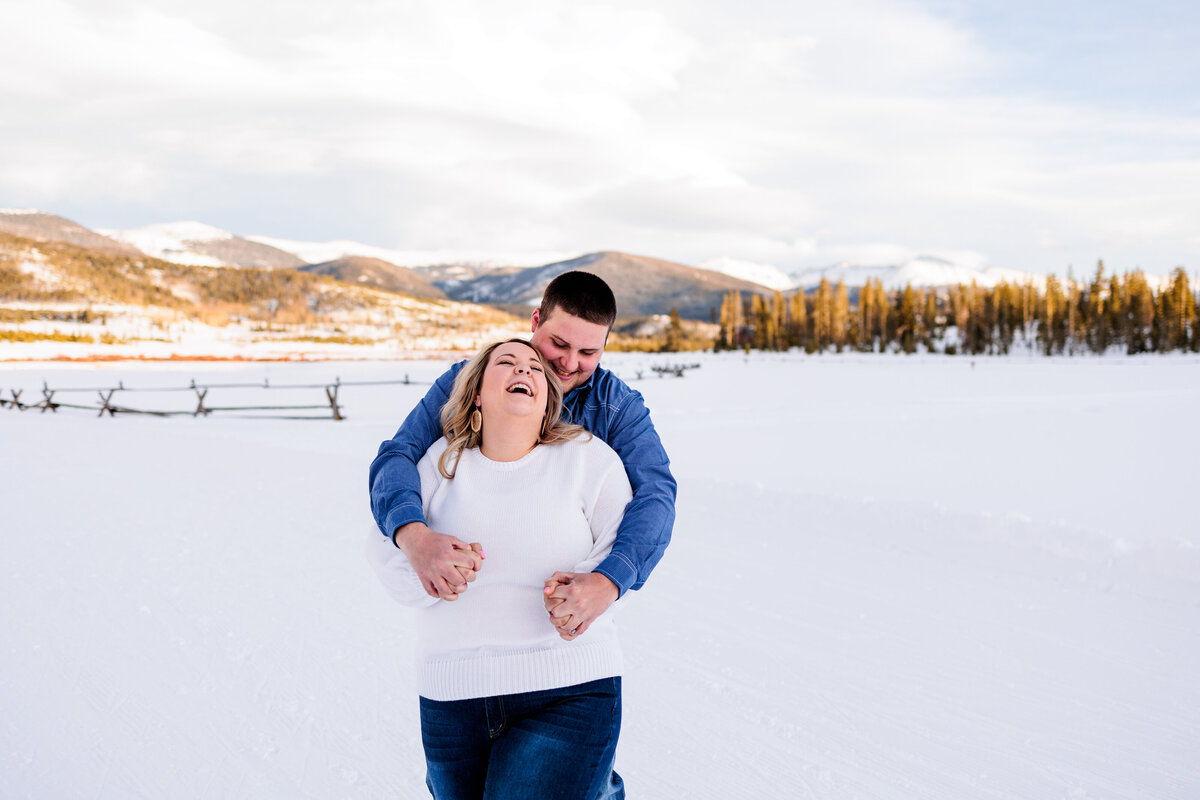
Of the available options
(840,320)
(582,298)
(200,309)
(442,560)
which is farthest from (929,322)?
(200,309)

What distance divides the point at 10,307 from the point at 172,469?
13146 cm

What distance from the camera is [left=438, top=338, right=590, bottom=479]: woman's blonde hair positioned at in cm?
197

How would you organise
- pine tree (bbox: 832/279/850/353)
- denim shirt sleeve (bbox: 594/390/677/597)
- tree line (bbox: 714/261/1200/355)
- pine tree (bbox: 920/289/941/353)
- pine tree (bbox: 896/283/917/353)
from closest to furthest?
denim shirt sleeve (bbox: 594/390/677/597)
tree line (bbox: 714/261/1200/355)
pine tree (bbox: 896/283/917/353)
pine tree (bbox: 920/289/941/353)
pine tree (bbox: 832/279/850/353)

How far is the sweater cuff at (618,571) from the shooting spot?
1.78 m

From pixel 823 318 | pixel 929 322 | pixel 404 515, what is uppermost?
pixel 823 318

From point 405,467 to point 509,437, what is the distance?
0.29 m

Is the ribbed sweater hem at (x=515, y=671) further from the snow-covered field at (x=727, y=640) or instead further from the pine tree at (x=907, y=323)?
the pine tree at (x=907, y=323)

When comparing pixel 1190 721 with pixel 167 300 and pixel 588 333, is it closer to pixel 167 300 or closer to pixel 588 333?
pixel 588 333

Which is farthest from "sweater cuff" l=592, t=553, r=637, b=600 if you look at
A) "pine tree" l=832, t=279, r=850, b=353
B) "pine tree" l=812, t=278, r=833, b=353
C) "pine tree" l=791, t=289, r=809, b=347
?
"pine tree" l=791, t=289, r=809, b=347

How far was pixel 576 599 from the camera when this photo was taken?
1703mm

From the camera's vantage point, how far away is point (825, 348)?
97.8 meters

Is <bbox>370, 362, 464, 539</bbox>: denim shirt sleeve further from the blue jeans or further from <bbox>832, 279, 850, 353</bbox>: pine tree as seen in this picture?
<bbox>832, 279, 850, 353</bbox>: pine tree

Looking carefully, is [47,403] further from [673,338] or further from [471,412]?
[673,338]

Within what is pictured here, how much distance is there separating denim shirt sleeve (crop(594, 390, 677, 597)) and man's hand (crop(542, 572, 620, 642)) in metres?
0.04
